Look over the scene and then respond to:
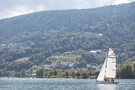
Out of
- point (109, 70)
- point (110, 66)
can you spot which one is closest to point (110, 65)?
point (110, 66)

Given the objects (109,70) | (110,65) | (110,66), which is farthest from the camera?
(109,70)

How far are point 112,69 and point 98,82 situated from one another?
7.06 meters

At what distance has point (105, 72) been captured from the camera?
150750mm

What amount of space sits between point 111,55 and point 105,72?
7.59 meters

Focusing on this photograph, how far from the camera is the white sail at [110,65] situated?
14625 centimetres

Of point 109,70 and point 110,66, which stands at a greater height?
point 110,66

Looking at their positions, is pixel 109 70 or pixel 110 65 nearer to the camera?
pixel 110 65

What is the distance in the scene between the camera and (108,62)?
147 m

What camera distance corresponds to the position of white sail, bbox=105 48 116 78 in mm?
146250

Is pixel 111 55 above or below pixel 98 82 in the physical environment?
above

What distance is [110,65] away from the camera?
147 metres

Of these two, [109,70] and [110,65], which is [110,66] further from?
[109,70]

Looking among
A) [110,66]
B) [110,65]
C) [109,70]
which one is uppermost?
[110,65]

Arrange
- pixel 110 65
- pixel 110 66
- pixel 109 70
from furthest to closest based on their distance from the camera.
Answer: pixel 109 70 → pixel 110 66 → pixel 110 65
